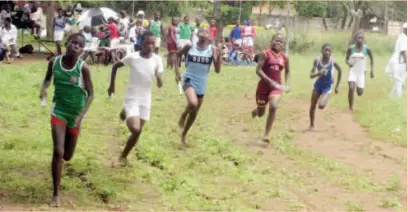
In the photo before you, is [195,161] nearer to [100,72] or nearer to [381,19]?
[100,72]

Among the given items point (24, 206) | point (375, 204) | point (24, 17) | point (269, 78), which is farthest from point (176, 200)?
point (24, 17)

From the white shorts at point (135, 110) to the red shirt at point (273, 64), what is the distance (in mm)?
3047

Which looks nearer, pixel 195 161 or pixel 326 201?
pixel 326 201

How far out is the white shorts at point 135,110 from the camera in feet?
28.6

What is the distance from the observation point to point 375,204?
796 centimetres

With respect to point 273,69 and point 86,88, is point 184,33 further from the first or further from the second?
point 86,88

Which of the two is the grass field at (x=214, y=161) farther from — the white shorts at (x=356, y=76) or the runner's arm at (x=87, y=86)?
the runner's arm at (x=87, y=86)

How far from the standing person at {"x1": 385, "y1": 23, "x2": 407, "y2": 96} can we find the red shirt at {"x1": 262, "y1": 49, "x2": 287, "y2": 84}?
5882mm

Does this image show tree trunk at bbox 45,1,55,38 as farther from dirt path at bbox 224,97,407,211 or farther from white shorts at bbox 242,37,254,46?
dirt path at bbox 224,97,407,211

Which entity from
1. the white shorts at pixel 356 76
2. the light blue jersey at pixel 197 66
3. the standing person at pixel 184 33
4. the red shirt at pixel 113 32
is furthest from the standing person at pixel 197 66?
the standing person at pixel 184 33

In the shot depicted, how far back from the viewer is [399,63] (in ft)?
54.9

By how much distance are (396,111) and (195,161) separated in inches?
286

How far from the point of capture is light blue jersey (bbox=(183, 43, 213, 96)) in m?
10.3

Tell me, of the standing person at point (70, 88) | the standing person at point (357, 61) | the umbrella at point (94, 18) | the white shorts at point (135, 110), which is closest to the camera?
the standing person at point (70, 88)
